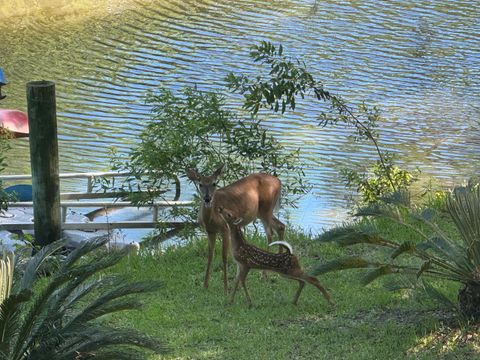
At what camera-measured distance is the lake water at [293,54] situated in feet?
60.7

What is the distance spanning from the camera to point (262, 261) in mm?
9734

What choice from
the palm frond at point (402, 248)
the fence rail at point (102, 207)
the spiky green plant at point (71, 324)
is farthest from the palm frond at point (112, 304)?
the fence rail at point (102, 207)

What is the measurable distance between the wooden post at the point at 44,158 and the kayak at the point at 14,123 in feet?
13.4

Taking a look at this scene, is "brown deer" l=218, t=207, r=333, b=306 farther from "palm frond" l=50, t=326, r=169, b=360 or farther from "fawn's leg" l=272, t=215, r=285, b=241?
"palm frond" l=50, t=326, r=169, b=360

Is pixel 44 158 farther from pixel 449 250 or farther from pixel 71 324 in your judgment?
pixel 449 250

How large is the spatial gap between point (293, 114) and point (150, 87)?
3.34 metres

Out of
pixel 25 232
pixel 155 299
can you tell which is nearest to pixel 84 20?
pixel 25 232

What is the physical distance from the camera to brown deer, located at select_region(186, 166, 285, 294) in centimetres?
1053

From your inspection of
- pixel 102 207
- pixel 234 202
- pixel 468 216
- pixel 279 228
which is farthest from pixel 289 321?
A: pixel 102 207

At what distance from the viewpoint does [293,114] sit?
20500 millimetres

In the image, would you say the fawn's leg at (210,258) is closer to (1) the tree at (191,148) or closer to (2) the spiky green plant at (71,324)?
(1) the tree at (191,148)

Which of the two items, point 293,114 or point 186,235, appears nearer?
point 186,235

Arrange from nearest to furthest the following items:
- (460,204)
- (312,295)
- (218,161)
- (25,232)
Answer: (460,204) → (312,295) → (218,161) → (25,232)

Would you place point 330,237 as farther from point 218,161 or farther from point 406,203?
point 218,161
